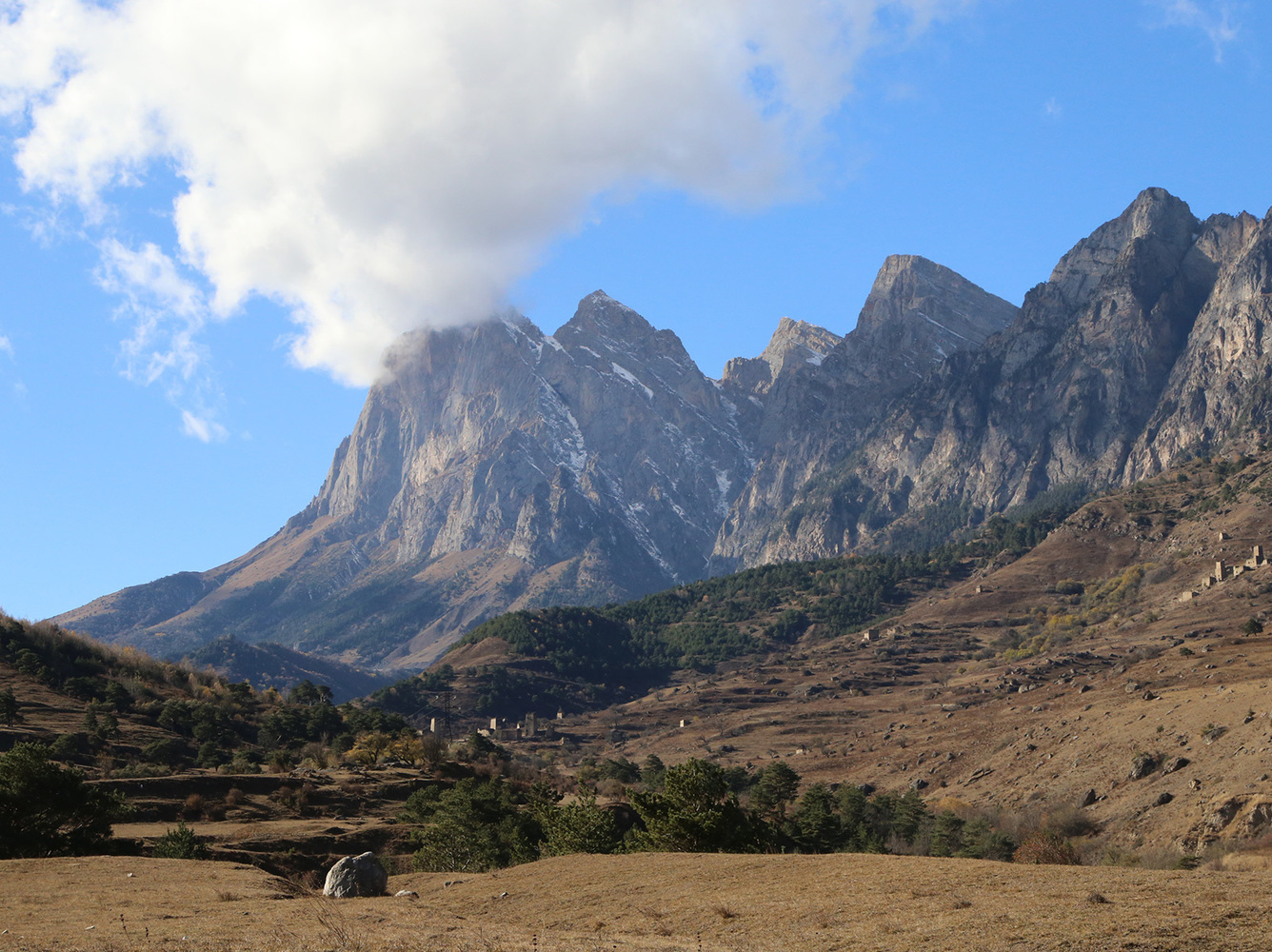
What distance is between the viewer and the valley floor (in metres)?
30.6

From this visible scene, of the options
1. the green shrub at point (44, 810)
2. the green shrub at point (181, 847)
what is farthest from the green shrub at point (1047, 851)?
the green shrub at point (44, 810)

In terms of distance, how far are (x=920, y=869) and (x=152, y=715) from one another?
106532 millimetres

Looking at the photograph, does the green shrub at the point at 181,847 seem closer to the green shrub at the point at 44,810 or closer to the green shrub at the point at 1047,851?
the green shrub at the point at 44,810

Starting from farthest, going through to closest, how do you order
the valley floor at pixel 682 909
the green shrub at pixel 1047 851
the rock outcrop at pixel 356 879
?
1. the green shrub at pixel 1047 851
2. the rock outcrop at pixel 356 879
3. the valley floor at pixel 682 909

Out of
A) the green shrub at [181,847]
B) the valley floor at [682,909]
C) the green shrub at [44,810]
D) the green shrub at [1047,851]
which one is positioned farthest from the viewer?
the green shrub at [1047,851]

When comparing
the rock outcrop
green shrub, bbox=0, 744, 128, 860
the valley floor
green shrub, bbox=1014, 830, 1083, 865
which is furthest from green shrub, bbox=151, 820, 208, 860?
green shrub, bbox=1014, 830, 1083, 865

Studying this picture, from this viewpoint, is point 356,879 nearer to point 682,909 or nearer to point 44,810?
point 44,810

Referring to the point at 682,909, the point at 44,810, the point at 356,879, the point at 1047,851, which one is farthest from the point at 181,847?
the point at 1047,851

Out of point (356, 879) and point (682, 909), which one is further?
point (356, 879)

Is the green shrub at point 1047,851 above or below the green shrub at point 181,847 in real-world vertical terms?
below

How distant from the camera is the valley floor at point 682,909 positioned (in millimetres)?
30562

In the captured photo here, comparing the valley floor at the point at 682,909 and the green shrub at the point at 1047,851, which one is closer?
the valley floor at the point at 682,909

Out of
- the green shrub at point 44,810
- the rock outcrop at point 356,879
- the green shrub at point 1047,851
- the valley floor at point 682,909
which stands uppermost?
the green shrub at point 44,810

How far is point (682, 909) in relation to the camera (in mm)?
39406
